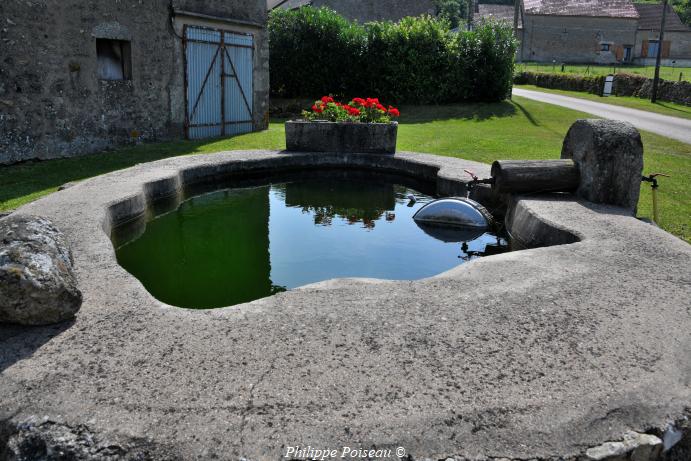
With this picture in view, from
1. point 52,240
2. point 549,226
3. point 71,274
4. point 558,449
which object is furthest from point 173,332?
point 549,226

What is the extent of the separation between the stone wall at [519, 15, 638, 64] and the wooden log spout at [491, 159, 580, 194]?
42.8m

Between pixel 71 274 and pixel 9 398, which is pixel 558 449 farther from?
pixel 71 274

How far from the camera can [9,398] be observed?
103 inches

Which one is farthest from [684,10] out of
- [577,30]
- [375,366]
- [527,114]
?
[375,366]

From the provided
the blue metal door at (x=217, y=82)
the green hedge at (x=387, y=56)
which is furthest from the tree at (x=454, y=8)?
the blue metal door at (x=217, y=82)

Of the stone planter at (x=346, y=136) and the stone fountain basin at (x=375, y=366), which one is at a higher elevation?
the stone planter at (x=346, y=136)

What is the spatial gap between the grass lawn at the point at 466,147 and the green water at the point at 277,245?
7.03 feet

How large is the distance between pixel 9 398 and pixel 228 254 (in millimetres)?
3372

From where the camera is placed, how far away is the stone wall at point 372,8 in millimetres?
32156

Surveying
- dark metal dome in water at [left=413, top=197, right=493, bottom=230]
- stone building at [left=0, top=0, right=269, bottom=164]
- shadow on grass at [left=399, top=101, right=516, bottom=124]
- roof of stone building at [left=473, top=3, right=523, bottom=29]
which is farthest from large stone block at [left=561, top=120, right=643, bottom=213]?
roof of stone building at [left=473, top=3, right=523, bottom=29]

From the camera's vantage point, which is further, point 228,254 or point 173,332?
point 228,254

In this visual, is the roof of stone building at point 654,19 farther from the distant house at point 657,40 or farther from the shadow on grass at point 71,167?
the shadow on grass at point 71,167

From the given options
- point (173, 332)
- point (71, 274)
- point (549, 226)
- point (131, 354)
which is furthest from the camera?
point (549, 226)

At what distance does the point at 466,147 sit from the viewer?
12.2 meters
